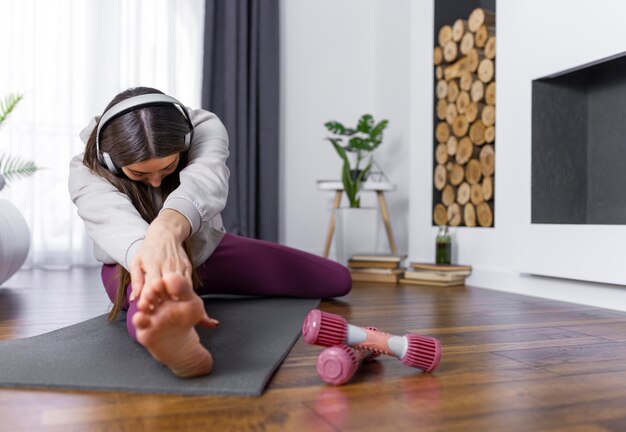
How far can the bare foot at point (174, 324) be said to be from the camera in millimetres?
873

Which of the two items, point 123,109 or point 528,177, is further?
point 528,177

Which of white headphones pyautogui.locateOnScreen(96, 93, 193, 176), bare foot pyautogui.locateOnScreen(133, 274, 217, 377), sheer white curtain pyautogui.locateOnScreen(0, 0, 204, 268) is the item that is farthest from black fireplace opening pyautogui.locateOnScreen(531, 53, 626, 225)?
sheer white curtain pyautogui.locateOnScreen(0, 0, 204, 268)

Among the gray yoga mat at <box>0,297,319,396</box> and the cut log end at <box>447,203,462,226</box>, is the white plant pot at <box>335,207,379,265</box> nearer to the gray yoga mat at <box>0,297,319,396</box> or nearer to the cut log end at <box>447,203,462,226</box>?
the cut log end at <box>447,203,462,226</box>

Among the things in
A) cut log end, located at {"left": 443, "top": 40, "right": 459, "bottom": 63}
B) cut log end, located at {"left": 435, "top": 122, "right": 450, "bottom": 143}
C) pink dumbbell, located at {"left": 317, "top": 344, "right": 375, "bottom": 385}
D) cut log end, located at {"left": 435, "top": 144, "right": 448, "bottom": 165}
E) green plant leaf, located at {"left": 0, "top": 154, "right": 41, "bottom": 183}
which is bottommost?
pink dumbbell, located at {"left": 317, "top": 344, "right": 375, "bottom": 385}

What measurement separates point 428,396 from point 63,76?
3249mm

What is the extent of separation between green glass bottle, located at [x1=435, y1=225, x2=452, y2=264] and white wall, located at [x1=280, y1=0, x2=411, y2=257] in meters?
1.01

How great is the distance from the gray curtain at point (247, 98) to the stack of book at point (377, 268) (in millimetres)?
913

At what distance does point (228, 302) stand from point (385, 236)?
79.0 inches

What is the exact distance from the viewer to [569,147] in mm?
2385

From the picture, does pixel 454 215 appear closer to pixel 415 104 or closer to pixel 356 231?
pixel 356 231

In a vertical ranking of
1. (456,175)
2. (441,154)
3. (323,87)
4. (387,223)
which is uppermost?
(323,87)

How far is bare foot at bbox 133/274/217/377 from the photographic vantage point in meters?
0.87

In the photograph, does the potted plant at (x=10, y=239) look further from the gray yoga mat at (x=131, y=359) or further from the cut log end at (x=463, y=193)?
the cut log end at (x=463, y=193)

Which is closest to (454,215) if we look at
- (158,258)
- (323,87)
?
(323,87)
